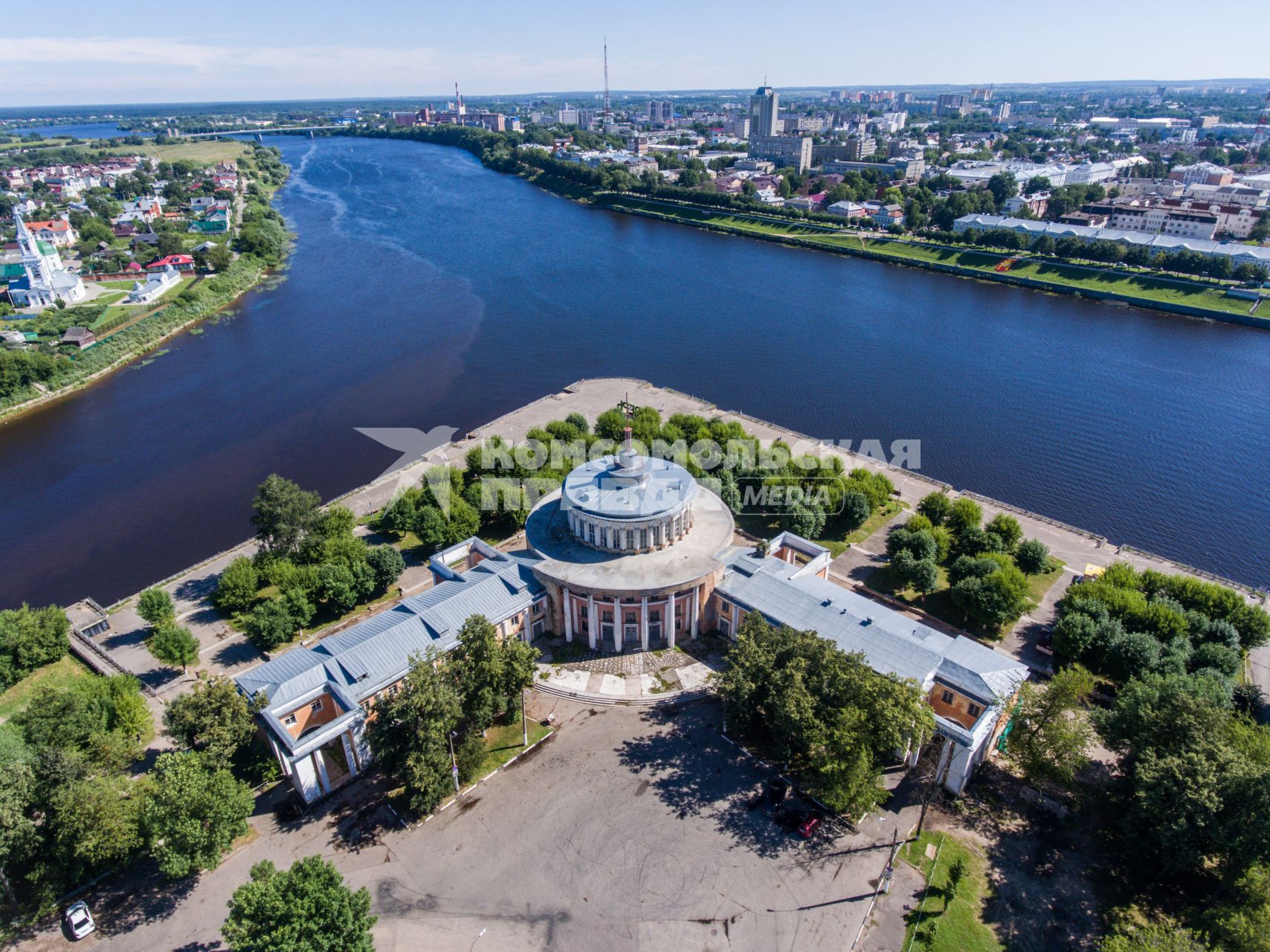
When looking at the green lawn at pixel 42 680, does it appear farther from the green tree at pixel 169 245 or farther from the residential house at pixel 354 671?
the green tree at pixel 169 245

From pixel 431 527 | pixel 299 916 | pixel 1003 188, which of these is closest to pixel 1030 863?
pixel 299 916

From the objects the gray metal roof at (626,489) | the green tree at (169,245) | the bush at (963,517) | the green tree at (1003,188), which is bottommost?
the bush at (963,517)

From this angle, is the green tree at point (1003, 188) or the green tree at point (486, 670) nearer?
the green tree at point (486, 670)

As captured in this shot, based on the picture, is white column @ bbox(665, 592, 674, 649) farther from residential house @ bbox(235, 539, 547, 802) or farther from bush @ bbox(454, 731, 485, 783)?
bush @ bbox(454, 731, 485, 783)

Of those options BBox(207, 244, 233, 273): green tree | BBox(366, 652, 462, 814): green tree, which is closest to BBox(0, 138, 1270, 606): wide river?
BBox(207, 244, 233, 273): green tree

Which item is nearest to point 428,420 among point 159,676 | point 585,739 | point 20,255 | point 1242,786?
point 159,676

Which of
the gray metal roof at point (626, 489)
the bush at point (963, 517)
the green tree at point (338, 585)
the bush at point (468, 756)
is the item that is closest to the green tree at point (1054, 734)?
the bush at point (963, 517)

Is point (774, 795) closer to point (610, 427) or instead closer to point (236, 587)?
point (236, 587)
